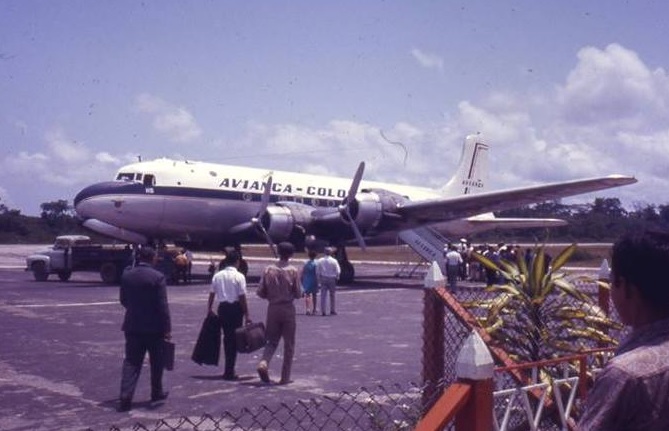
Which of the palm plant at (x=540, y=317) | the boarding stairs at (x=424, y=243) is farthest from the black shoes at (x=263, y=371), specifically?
the boarding stairs at (x=424, y=243)

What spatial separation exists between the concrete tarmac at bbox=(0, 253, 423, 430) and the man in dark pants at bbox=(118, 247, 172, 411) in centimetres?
27

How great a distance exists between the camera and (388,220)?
2705 cm

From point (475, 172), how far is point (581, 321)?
3246cm

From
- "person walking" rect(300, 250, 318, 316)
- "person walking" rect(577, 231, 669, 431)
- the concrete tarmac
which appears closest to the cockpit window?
the concrete tarmac

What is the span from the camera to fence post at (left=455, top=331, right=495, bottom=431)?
8.46 feet

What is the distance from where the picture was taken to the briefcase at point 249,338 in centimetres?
896

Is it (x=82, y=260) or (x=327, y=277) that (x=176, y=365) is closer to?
(x=327, y=277)

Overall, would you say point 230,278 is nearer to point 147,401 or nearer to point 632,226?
point 147,401

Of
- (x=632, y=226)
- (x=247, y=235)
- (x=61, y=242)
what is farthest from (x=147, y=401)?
(x=61, y=242)

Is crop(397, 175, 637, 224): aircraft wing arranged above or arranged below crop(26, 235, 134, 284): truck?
above

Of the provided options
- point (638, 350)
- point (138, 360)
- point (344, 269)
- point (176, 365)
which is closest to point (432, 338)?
point (638, 350)

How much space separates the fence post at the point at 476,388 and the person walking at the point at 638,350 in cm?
37

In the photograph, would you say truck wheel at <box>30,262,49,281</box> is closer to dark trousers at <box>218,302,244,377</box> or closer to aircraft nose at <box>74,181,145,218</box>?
aircraft nose at <box>74,181,145,218</box>

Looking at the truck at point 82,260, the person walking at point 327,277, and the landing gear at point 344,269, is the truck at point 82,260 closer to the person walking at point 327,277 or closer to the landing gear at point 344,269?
the landing gear at point 344,269
